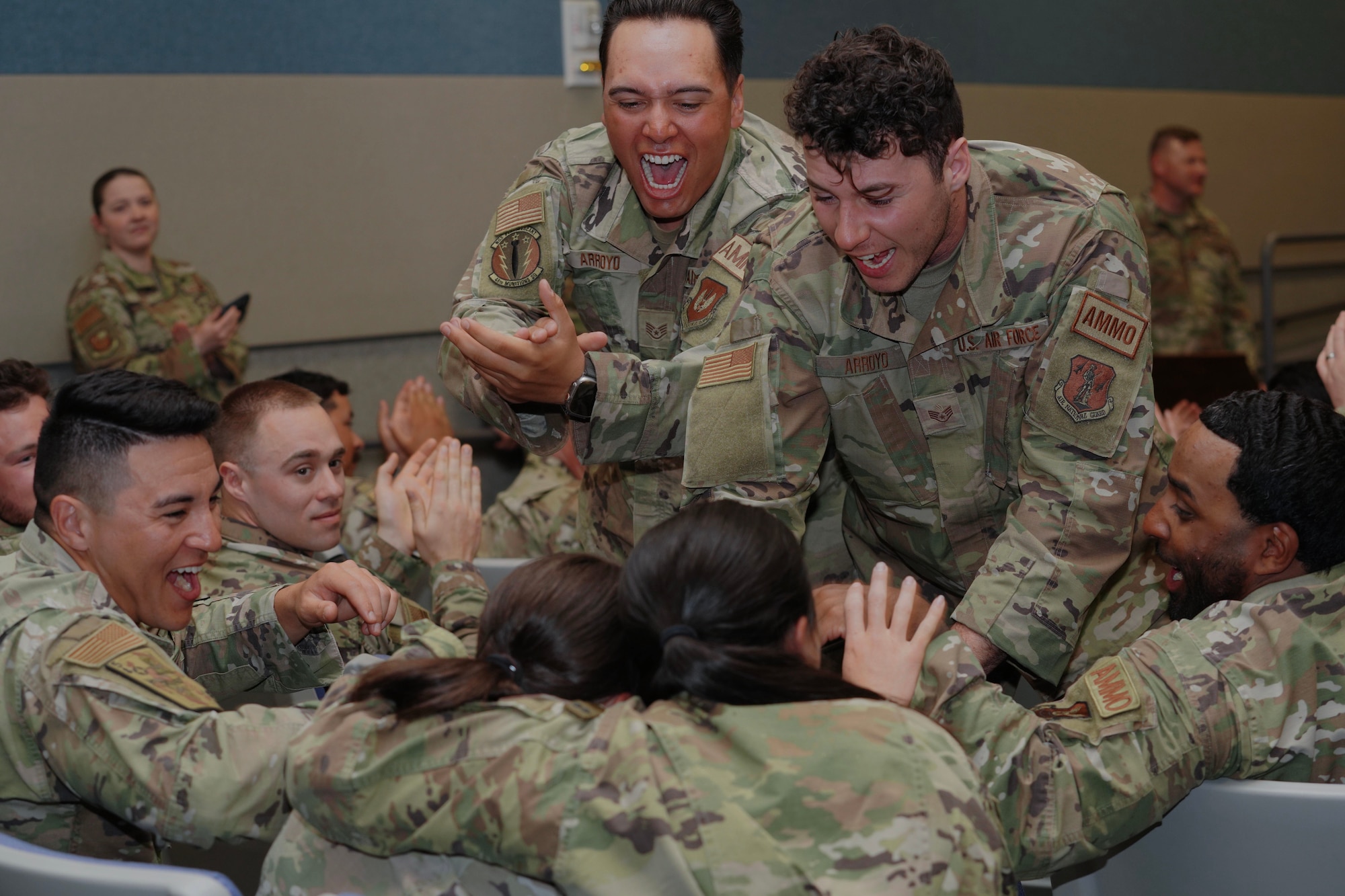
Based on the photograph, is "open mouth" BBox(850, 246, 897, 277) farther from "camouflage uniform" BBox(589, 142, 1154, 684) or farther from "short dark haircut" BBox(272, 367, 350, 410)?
"short dark haircut" BBox(272, 367, 350, 410)

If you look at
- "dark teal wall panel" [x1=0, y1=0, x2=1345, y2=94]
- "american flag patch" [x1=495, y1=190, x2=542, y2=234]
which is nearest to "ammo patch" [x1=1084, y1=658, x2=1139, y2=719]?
"american flag patch" [x1=495, y1=190, x2=542, y2=234]

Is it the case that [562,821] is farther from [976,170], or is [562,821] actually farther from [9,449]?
[9,449]

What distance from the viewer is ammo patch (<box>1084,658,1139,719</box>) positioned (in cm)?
152

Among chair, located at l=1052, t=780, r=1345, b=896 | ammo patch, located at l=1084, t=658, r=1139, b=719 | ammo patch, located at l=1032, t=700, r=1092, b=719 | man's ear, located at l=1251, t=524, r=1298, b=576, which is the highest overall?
man's ear, located at l=1251, t=524, r=1298, b=576

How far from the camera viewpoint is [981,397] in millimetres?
2072

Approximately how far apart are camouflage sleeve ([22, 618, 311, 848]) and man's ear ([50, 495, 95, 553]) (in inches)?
10.7

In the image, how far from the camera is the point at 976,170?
6.57 ft

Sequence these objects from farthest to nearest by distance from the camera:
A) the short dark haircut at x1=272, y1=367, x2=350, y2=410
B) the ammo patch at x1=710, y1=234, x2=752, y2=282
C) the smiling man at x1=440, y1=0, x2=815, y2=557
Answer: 1. the short dark haircut at x1=272, y1=367, x2=350, y2=410
2. the ammo patch at x1=710, y1=234, x2=752, y2=282
3. the smiling man at x1=440, y1=0, x2=815, y2=557

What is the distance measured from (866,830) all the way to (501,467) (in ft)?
14.2

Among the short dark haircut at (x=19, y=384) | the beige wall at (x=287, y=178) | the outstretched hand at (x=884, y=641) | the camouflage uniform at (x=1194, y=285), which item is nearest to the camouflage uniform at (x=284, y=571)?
the short dark haircut at (x=19, y=384)

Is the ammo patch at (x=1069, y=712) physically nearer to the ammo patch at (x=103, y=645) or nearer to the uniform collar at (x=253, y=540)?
the ammo patch at (x=103, y=645)

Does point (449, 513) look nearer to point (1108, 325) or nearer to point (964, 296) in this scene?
point (964, 296)

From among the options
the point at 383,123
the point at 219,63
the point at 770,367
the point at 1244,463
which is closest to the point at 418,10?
the point at 383,123

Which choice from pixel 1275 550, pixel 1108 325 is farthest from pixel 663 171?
pixel 1275 550
